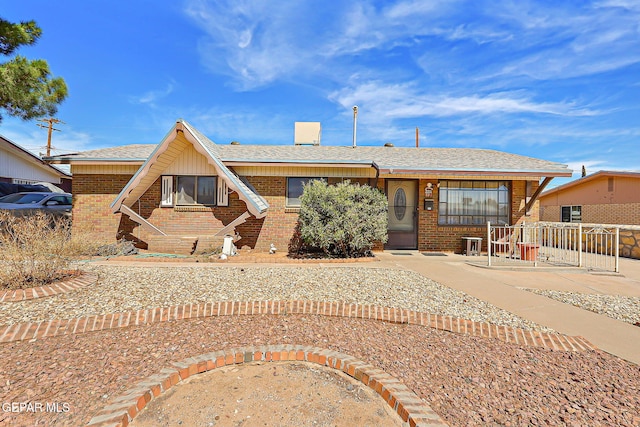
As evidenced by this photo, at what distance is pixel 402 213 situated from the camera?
36.8 feet

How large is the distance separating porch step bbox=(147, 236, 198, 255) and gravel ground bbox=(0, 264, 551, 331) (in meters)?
2.71

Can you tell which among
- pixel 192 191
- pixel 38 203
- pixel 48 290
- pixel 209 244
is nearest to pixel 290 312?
pixel 48 290

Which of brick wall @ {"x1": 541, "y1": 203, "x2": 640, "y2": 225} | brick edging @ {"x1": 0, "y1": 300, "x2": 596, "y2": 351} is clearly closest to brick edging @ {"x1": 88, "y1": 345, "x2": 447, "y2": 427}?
brick edging @ {"x1": 0, "y1": 300, "x2": 596, "y2": 351}

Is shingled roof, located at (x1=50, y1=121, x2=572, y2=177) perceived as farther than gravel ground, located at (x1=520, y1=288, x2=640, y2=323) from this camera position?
Yes

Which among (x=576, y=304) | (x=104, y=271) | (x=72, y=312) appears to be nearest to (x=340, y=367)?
(x=72, y=312)

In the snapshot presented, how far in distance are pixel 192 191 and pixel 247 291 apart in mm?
6720

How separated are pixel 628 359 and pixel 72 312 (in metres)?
6.67

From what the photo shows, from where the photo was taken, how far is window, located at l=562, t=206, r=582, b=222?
18.2 metres

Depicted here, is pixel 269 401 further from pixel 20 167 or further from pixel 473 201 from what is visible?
pixel 20 167

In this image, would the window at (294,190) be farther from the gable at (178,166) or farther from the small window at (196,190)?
the small window at (196,190)

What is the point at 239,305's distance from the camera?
448 centimetres

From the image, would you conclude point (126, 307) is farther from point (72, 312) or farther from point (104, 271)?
point (104, 271)

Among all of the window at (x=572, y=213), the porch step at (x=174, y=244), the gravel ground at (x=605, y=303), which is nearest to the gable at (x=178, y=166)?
the porch step at (x=174, y=244)

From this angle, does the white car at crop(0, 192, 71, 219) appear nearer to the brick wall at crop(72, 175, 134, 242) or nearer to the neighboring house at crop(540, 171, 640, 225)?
the brick wall at crop(72, 175, 134, 242)
